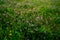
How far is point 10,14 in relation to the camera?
930 centimetres

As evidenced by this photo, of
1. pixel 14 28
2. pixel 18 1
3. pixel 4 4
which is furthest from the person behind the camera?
pixel 18 1

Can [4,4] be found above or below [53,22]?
above

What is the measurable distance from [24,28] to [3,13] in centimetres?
149

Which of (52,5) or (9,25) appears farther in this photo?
(52,5)

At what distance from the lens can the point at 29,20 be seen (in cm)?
912

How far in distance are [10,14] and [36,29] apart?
5.34ft

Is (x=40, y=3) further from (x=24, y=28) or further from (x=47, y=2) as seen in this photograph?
(x=24, y=28)

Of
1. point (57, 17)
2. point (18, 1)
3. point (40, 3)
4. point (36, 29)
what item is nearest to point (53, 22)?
point (57, 17)

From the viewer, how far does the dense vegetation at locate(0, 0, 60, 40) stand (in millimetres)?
8461

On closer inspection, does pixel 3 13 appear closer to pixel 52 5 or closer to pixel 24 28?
pixel 24 28

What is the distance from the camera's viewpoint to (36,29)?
8.71m

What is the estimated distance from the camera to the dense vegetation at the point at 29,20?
846 cm

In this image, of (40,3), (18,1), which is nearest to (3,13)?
(18,1)

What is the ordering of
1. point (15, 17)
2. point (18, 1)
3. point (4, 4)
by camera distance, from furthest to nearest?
point (18, 1) → point (4, 4) → point (15, 17)
